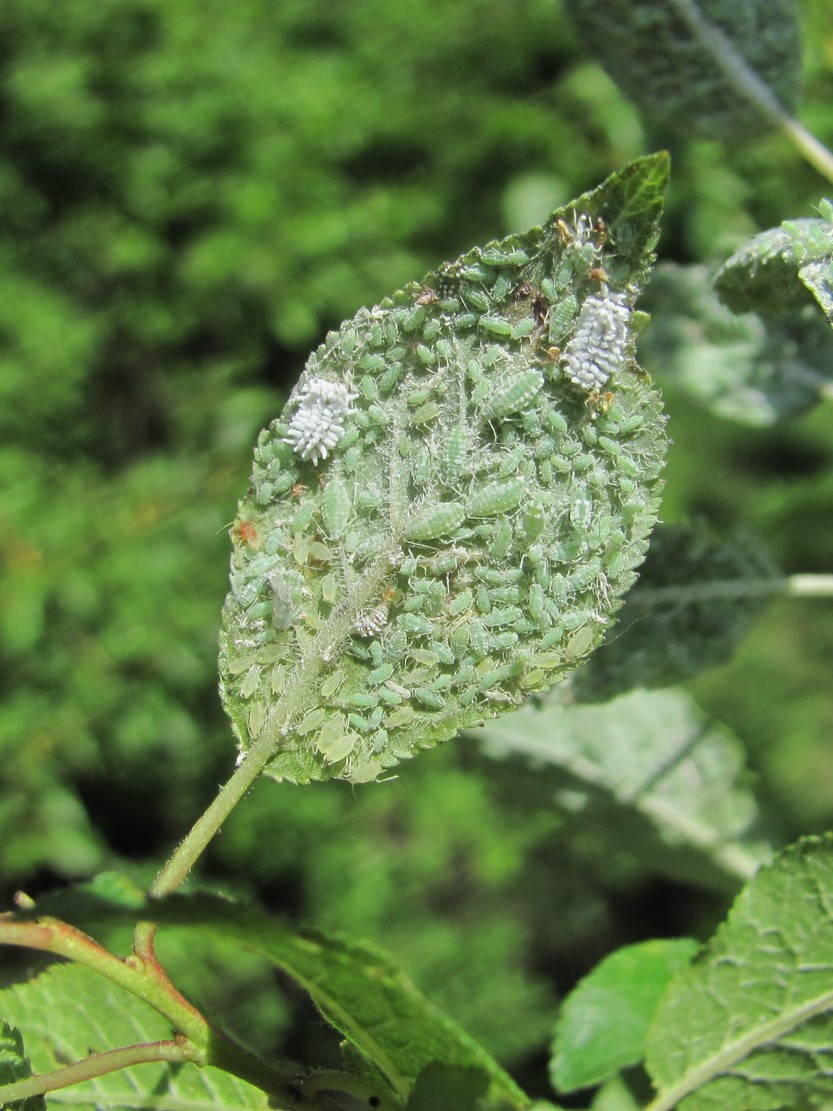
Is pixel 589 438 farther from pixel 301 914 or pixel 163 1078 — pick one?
pixel 301 914

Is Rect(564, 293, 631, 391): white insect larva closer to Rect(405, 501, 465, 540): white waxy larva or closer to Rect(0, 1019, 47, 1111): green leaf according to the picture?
Rect(405, 501, 465, 540): white waxy larva

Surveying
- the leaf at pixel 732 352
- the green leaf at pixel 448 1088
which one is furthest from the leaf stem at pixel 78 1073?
the leaf at pixel 732 352

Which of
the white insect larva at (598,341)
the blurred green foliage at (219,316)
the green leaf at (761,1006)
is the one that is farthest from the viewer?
the blurred green foliage at (219,316)

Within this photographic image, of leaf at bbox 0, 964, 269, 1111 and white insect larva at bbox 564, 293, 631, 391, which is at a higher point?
white insect larva at bbox 564, 293, 631, 391

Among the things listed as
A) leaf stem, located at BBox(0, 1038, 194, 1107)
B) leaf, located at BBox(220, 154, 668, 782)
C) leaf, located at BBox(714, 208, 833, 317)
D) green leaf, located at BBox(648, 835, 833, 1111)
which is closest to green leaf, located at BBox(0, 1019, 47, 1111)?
leaf stem, located at BBox(0, 1038, 194, 1107)

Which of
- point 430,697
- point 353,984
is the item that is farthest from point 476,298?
point 353,984

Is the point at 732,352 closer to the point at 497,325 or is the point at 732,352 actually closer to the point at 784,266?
the point at 784,266

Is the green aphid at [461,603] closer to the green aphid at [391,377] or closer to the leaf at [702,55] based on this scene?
the green aphid at [391,377]
